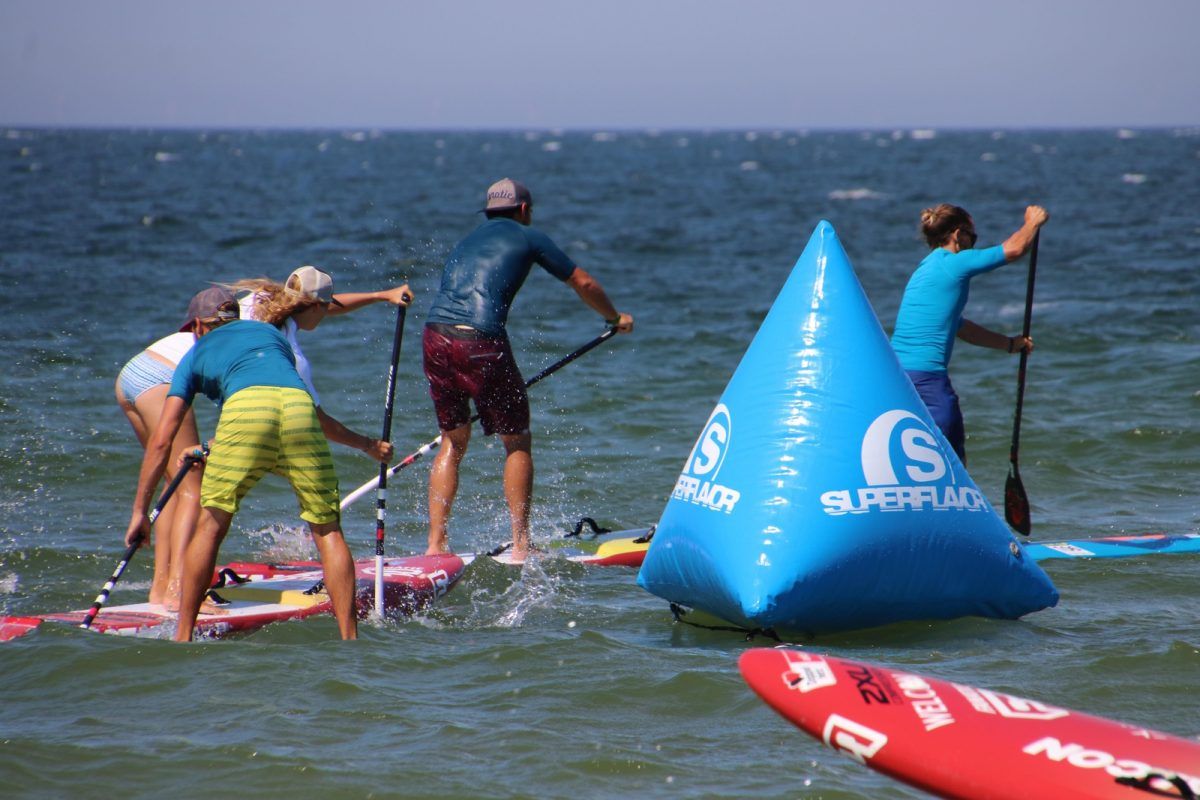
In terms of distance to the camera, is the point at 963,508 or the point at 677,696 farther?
the point at 963,508

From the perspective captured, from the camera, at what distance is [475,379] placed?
6746 millimetres

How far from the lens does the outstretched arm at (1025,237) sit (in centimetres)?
605

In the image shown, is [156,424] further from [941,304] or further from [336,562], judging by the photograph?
[941,304]

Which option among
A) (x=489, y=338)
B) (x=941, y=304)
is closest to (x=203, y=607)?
(x=489, y=338)

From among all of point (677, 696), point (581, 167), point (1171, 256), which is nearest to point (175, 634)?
point (677, 696)

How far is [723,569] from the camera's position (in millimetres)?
5125

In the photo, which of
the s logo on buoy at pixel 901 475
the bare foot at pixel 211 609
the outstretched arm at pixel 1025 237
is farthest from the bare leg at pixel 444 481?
the outstretched arm at pixel 1025 237

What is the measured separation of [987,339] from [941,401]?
0.75 metres

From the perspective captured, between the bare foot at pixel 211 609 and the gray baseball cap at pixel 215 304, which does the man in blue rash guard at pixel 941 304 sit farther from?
the bare foot at pixel 211 609

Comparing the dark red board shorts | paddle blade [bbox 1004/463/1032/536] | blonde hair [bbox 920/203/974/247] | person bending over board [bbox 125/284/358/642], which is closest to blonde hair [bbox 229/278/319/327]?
person bending over board [bbox 125/284/358/642]

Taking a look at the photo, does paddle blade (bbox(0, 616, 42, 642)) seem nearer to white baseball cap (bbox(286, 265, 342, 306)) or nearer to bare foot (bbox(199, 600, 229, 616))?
bare foot (bbox(199, 600, 229, 616))

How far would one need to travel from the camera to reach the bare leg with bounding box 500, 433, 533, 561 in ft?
22.6

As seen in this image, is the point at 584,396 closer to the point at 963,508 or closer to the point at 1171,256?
the point at 963,508

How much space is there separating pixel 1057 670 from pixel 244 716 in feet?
10.1
